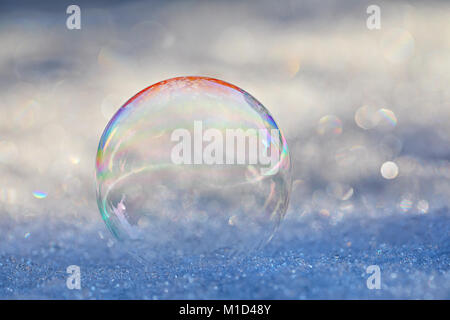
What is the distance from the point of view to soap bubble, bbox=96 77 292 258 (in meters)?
2.71

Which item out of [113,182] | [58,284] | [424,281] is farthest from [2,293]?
[424,281]

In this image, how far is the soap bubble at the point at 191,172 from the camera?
2.71 metres

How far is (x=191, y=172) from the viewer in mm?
2730

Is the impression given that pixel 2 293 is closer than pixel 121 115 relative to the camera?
No

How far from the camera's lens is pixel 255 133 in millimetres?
2822

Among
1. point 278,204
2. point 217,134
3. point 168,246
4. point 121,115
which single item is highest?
point 121,115

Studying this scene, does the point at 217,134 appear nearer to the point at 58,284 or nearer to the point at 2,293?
the point at 58,284

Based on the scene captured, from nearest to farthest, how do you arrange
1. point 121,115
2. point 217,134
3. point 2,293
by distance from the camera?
point 217,134, point 121,115, point 2,293

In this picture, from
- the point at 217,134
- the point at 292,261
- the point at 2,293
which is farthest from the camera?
the point at 292,261

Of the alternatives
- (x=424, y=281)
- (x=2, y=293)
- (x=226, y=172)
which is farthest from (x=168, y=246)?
(x=424, y=281)

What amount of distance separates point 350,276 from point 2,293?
2339 mm

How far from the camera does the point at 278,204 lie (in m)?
2.97

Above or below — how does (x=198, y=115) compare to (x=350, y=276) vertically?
above

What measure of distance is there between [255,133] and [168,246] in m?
0.86
